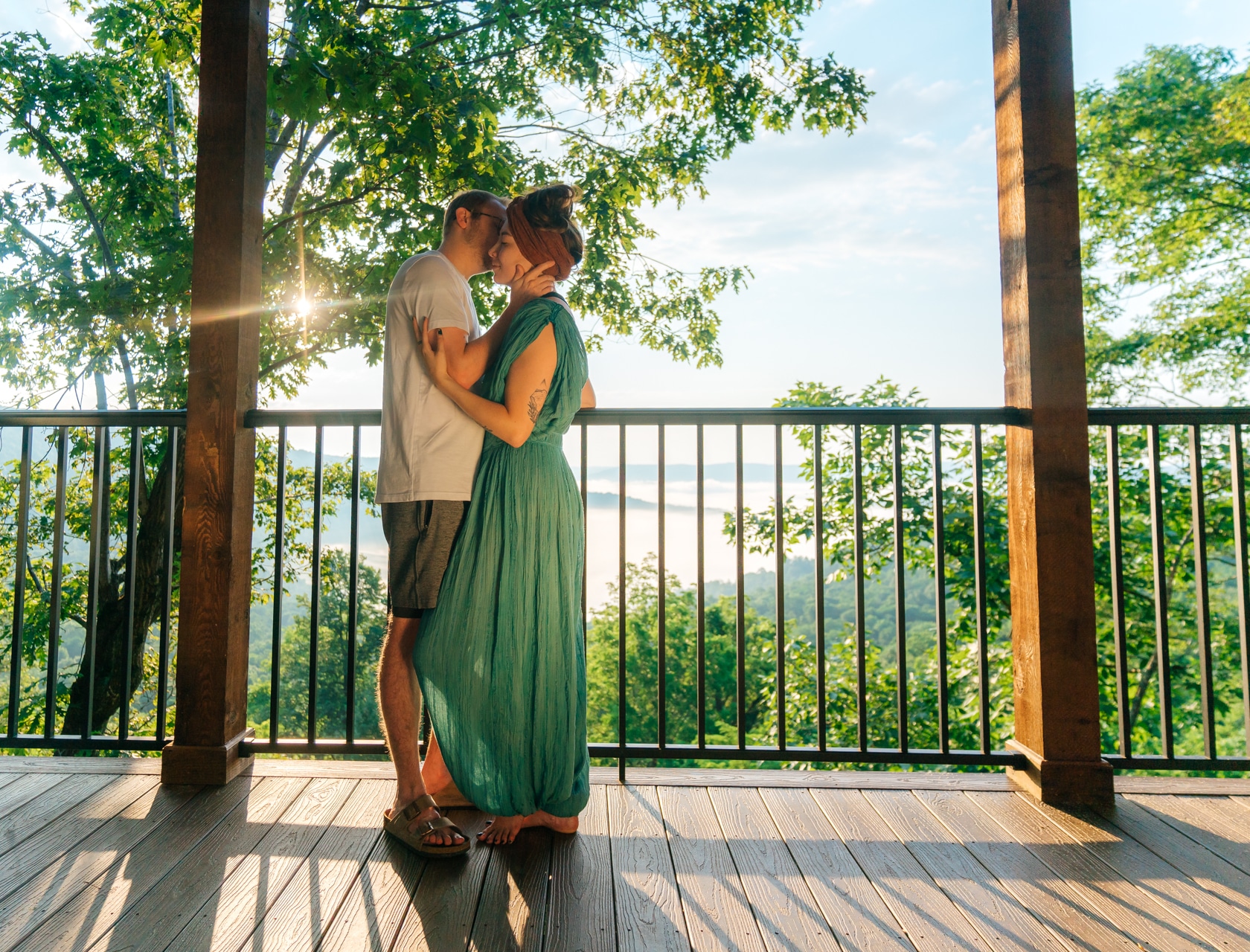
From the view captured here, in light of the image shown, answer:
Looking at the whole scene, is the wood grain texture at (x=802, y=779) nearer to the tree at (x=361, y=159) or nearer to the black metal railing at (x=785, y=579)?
the black metal railing at (x=785, y=579)

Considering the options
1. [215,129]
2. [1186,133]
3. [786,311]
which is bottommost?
[215,129]

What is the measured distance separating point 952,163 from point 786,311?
7421mm

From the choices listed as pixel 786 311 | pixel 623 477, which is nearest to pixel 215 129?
pixel 623 477

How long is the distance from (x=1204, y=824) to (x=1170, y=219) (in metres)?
12.5

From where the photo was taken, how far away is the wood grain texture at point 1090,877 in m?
1.29

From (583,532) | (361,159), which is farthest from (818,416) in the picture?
(361,159)

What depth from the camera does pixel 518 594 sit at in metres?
1.67

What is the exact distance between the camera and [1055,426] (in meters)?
2.00

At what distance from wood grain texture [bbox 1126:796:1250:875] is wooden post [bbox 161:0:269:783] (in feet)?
8.06

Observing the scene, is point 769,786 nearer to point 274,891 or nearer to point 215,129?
point 274,891

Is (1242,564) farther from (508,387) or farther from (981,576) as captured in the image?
(508,387)

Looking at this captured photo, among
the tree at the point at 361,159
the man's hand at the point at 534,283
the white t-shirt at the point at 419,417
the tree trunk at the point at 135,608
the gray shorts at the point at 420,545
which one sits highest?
the tree at the point at 361,159

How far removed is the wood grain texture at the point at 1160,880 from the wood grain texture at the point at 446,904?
1302 millimetres

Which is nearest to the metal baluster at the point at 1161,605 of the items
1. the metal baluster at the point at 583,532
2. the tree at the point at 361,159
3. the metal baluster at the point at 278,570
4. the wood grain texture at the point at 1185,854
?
the wood grain texture at the point at 1185,854
